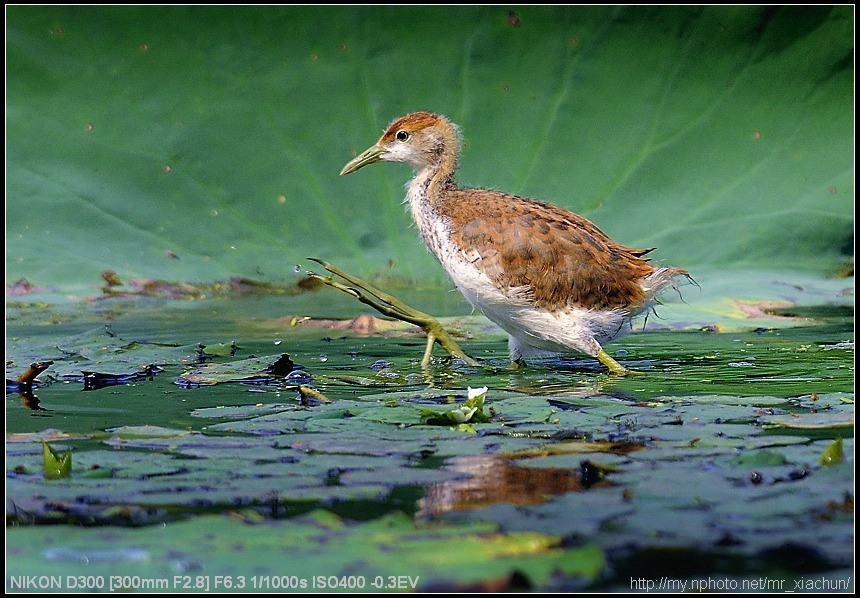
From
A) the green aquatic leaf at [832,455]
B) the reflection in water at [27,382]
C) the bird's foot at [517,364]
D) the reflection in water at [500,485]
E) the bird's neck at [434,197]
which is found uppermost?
the bird's neck at [434,197]

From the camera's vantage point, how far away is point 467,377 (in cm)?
618

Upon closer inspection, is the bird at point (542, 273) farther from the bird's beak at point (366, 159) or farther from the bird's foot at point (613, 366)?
the bird's beak at point (366, 159)

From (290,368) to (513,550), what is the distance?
3.44 m

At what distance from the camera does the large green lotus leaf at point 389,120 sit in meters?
9.41

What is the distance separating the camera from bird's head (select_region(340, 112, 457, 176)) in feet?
24.3

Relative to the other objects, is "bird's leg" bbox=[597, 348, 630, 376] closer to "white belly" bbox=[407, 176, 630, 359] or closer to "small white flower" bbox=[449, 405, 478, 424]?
"white belly" bbox=[407, 176, 630, 359]

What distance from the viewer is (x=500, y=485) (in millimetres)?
3660

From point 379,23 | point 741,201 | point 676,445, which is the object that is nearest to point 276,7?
point 379,23

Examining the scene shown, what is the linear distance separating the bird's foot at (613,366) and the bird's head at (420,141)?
6.07 feet

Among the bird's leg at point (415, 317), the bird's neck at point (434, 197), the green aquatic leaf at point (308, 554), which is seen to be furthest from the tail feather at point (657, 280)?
the green aquatic leaf at point (308, 554)

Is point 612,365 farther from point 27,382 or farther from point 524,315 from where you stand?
point 27,382

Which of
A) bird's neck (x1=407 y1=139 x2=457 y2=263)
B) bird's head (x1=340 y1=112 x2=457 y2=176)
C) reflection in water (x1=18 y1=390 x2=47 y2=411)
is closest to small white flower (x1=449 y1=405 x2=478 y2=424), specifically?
reflection in water (x1=18 y1=390 x2=47 y2=411)

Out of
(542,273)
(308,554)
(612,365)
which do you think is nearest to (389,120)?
(542,273)

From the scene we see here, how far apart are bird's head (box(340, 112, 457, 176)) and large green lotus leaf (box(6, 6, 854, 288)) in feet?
6.30
